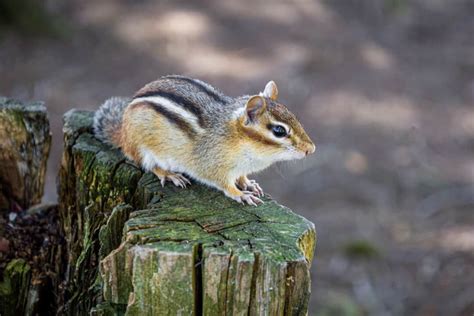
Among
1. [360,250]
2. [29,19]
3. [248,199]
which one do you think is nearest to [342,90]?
[360,250]

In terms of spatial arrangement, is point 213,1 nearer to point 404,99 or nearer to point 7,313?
point 404,99

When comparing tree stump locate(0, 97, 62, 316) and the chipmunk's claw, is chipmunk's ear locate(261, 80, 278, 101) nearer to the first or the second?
the chipmunk's claw

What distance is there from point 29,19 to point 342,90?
412 cm

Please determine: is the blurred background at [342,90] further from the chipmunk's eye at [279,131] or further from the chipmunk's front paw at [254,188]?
the chipmunk's eye at [279,131]

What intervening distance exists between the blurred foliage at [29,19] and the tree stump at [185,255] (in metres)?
6.73

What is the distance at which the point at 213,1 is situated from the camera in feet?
35.3

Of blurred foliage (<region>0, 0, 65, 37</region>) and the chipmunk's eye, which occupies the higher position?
blurred foliage (<region>0, 0, 65, 37</region>)

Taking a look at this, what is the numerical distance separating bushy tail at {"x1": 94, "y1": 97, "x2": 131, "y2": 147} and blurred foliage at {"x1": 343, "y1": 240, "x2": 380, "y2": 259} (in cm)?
341

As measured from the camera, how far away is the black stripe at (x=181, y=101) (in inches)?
134

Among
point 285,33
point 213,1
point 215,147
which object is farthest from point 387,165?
point 215,147

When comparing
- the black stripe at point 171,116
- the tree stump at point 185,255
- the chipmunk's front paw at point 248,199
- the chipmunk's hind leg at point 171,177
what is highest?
the black stripe at point 171,116

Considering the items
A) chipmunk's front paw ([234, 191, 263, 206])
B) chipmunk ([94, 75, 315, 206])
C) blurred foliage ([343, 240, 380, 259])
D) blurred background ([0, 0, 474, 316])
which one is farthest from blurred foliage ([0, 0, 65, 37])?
chipmunk's front paw ([234, 191, 263, 206])

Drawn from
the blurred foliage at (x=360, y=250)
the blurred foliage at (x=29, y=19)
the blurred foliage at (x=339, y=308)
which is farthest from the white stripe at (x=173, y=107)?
the blurred foliage at (x=29, y=19)

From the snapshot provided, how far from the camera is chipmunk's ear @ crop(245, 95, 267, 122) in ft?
10.8
